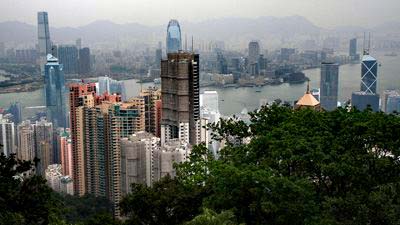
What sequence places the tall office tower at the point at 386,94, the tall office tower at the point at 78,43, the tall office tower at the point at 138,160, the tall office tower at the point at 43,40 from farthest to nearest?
the tall office tower at the point at 78,43
the tall office tower at the point at 43,40
the tall office tower at the point at 138,160
the tall office tower at the point at 386,94

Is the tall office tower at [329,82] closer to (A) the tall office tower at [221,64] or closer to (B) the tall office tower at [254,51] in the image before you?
(B) the tall office tower at [254,51]

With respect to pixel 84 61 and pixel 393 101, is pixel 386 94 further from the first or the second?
pixel 84 61

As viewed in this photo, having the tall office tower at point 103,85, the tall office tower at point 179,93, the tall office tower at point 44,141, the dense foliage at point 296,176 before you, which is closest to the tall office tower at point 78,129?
the tall office tower at point 103,85

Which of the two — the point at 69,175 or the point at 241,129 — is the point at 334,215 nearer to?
the point at 241,129

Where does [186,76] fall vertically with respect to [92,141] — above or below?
above

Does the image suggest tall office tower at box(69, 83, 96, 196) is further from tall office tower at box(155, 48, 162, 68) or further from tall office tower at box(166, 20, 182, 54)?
tall office tower at box(166, 20, 182, 54)

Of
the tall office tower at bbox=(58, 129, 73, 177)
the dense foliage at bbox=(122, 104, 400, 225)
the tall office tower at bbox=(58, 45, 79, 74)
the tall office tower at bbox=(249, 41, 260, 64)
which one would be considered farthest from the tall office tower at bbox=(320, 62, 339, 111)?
the tall office tower at bbox=(58, 45, 79, 74)

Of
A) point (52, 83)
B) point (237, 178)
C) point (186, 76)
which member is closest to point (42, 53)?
point (52, 83)
